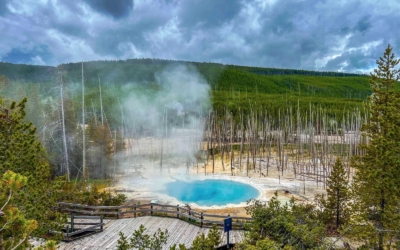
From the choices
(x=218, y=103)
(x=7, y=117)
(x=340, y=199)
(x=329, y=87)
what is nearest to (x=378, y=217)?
(x=340, y=199)

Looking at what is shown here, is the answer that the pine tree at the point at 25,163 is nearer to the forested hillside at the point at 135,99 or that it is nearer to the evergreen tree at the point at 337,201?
the evergreen tree at the point at 337,201

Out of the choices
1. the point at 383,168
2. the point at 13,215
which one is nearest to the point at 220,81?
the point at 383,168

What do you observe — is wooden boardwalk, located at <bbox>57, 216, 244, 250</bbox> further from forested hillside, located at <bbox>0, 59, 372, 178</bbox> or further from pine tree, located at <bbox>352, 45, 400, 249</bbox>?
forested hillside, located at <bbox>0, 59, 372, 178</bbox>

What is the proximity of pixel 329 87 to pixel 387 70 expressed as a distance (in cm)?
11790

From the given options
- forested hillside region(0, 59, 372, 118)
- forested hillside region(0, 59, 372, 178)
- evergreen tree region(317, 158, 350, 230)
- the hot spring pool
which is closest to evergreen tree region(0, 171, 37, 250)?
evergreen tree region(317, 158, 350, 230)

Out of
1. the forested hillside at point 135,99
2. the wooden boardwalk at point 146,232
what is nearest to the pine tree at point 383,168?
the wooden boardwalk at point 146,232

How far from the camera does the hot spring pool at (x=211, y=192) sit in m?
24.8

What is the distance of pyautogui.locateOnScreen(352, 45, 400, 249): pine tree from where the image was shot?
31.9 feet

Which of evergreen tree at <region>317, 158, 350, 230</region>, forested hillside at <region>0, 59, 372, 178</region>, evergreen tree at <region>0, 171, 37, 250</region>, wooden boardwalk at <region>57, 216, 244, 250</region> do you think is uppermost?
forested hillside at <region>0, 59, 372, 178</region>

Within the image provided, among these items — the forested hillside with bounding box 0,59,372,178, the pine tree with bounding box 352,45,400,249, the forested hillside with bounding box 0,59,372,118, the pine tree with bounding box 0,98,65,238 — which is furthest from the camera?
the forested hillside with bounding box 0,59,372,118

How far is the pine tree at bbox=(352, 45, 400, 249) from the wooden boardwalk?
4.95 metres

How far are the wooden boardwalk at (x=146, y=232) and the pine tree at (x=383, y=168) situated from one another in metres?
4.95

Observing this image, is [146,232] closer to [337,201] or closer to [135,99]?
[337,201]

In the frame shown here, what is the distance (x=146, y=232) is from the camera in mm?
12531
